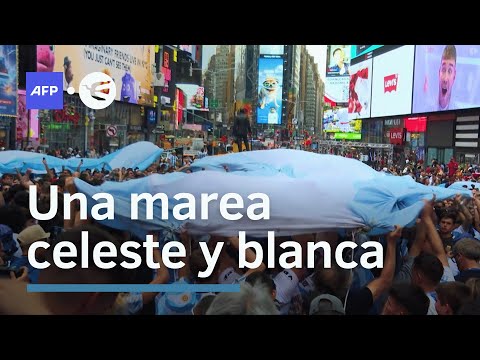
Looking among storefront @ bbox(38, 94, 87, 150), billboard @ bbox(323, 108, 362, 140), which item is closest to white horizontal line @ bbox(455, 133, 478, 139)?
billboard @ bbox(323, 108, 362, 140)

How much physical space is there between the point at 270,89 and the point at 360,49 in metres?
0.81

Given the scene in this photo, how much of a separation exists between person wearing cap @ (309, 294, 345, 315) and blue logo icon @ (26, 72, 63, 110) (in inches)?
86.0

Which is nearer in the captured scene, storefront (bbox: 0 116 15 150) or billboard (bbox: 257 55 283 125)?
storefront (bbox: 0 116 15 150)

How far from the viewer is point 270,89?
4.53 m

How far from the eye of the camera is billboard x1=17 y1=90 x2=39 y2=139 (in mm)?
4219

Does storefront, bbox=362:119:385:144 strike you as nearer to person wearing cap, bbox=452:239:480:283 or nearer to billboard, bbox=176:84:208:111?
person wearing cap, bbox=452:239:480:283

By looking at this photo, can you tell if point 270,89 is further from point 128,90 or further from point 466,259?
point 466,259

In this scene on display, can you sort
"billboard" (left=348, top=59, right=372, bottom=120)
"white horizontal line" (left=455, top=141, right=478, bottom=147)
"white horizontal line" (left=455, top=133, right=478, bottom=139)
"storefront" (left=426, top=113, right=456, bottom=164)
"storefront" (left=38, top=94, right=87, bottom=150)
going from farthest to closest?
"billboard" (left=348, top=59, right=372, bottom=120) → "storefront" (left=426, top=113, right=456, bottom=164) → "white horizontal line" (left=455, top=133, right=478, bottom=139) → "white horizontal line" (left=455, top=141, right=478, bottom=147) → "storefront" (left=38, top=94, right=87, bottom=150)

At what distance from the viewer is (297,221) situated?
409cm

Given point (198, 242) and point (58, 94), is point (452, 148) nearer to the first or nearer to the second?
point (198, 242)

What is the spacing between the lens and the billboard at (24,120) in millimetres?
4219

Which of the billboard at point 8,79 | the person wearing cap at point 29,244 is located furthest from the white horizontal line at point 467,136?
the billboard at point 8,79

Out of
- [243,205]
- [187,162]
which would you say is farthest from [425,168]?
[187,162]

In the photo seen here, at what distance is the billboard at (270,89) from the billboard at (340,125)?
0.42 metres
